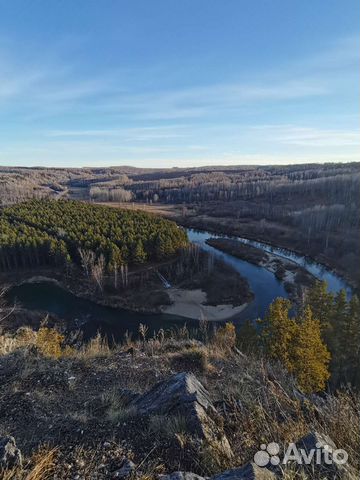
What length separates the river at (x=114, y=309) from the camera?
39281 mm

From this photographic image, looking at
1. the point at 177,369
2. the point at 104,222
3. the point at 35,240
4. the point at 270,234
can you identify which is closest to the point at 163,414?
the point at 177,369

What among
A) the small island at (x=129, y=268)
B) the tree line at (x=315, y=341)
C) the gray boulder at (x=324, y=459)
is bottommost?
the small island at (x=129, y=268)

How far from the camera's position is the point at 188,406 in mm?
5430

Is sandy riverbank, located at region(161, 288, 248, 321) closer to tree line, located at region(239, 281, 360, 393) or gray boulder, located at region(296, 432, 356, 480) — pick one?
tree line, located at region(239, 281, 360, 393)

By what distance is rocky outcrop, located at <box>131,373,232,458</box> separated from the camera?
4734 mm

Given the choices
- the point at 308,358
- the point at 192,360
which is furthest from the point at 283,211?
the point at 192,360

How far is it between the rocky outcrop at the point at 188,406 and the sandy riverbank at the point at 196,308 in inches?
1353

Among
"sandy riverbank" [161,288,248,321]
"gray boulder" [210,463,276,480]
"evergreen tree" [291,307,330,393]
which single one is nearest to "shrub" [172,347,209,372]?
"gray boulder" [210,463,276,480]

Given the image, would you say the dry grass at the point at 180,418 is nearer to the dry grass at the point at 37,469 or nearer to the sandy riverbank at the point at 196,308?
the dry grass at the point at 37,469

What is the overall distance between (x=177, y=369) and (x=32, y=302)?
43.0 meters

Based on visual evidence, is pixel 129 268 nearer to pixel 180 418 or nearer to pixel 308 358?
pixel 308 358

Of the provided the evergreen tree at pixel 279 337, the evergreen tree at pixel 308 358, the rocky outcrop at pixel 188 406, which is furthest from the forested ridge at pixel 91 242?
the rocky outcrop at pixel 188 406

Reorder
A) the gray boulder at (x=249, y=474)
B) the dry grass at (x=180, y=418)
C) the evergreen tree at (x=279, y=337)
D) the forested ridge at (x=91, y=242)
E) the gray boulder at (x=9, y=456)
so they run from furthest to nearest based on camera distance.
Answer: the forested ridge at (x=91, y=242) < the evergreen tree at (x=279, y=337) < the dry grass at (x=180, y=418) < the gray boulder at (x=9, y=456) < the gray boulder at (x=249, y=474)

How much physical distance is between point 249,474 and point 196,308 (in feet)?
136
